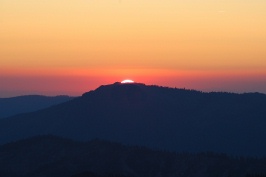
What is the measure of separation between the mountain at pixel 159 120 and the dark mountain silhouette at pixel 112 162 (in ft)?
101

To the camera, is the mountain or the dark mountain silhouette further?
the mountain

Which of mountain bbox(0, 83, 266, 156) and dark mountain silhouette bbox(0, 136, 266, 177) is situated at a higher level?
mountain bbox(0, 83, 266, 156)

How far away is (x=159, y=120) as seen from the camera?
120500mm

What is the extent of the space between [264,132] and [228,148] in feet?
26.3

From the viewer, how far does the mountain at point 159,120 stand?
364 ft

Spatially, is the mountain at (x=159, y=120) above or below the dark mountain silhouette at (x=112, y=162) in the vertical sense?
above

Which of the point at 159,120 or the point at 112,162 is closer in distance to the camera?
the point at 112,162

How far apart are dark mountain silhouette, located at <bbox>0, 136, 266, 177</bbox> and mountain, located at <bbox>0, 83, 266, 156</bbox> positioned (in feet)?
101

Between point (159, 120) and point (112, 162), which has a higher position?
point (159, 120)

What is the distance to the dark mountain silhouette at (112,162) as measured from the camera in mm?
65438

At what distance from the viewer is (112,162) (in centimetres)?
7094

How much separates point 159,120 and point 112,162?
5006 cm

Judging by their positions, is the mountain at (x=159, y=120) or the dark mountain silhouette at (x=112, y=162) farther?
the mountain at (x=159, y=120)

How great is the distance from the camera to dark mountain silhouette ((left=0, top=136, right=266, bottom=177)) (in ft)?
215
